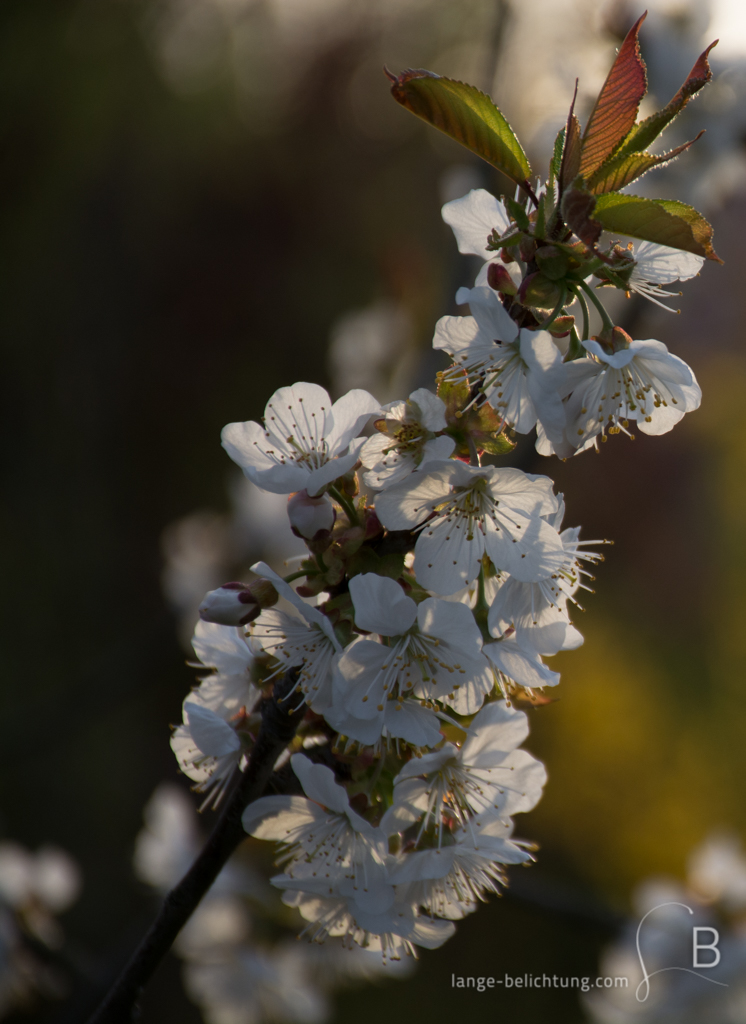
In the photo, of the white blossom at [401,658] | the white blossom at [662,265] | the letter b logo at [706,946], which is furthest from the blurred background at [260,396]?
the white blossom at [401,658]

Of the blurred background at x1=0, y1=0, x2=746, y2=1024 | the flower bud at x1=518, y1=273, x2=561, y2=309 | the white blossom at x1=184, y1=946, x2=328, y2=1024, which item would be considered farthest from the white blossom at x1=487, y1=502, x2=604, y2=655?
the white blossom at x1=184, y1=946, x2=328, y2=1024

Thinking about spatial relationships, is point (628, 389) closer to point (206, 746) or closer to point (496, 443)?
point (496, 443)

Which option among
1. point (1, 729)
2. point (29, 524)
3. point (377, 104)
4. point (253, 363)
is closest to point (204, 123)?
point (377, 104)

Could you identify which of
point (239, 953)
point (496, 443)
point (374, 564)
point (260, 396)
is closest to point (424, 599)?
point (374, 564)

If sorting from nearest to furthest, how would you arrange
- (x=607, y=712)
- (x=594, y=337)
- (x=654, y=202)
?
(x=654, y=202) < (x=594, y=337) < (x=607, y=712)

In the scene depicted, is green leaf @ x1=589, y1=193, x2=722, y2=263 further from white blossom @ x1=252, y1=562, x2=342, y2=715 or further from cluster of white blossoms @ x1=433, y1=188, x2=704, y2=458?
white blossom @ x1=252, y1=562, x2=342, y2=715

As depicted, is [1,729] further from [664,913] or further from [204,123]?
[204,123]
